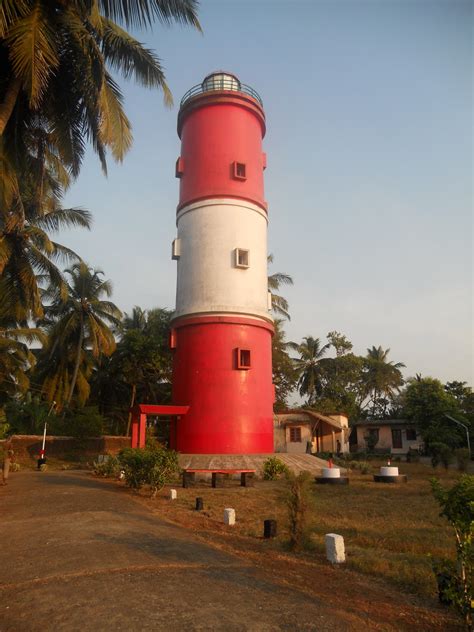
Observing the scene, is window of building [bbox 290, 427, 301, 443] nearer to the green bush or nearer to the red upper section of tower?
the red upper section of tower

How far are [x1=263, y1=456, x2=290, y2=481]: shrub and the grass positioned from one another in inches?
60.7

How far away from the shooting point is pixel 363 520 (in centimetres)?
1120

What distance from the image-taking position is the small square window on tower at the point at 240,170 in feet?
79.4

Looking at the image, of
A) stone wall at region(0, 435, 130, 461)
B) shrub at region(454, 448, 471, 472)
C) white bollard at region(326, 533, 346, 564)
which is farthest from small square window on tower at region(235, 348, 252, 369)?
white bollard at region(326, 533, 346, 564)

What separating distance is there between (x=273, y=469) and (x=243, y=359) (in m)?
5.03

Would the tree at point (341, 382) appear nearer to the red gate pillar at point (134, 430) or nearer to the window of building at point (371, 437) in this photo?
the window of building at point (371, 437)

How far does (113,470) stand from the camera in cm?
1888

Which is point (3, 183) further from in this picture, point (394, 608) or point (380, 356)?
point (380, 356)

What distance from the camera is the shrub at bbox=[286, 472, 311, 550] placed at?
8234mm

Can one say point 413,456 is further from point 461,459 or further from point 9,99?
point 9,99

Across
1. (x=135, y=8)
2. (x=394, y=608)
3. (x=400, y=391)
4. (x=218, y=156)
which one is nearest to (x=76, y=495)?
(x=394, y=608)

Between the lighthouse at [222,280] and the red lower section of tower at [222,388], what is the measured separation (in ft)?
0.15

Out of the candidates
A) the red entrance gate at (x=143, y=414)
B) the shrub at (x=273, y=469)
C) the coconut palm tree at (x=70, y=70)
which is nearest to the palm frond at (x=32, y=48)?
the coconut palm tree at (x=70, y=70)

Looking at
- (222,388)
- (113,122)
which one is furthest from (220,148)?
(113,122)
